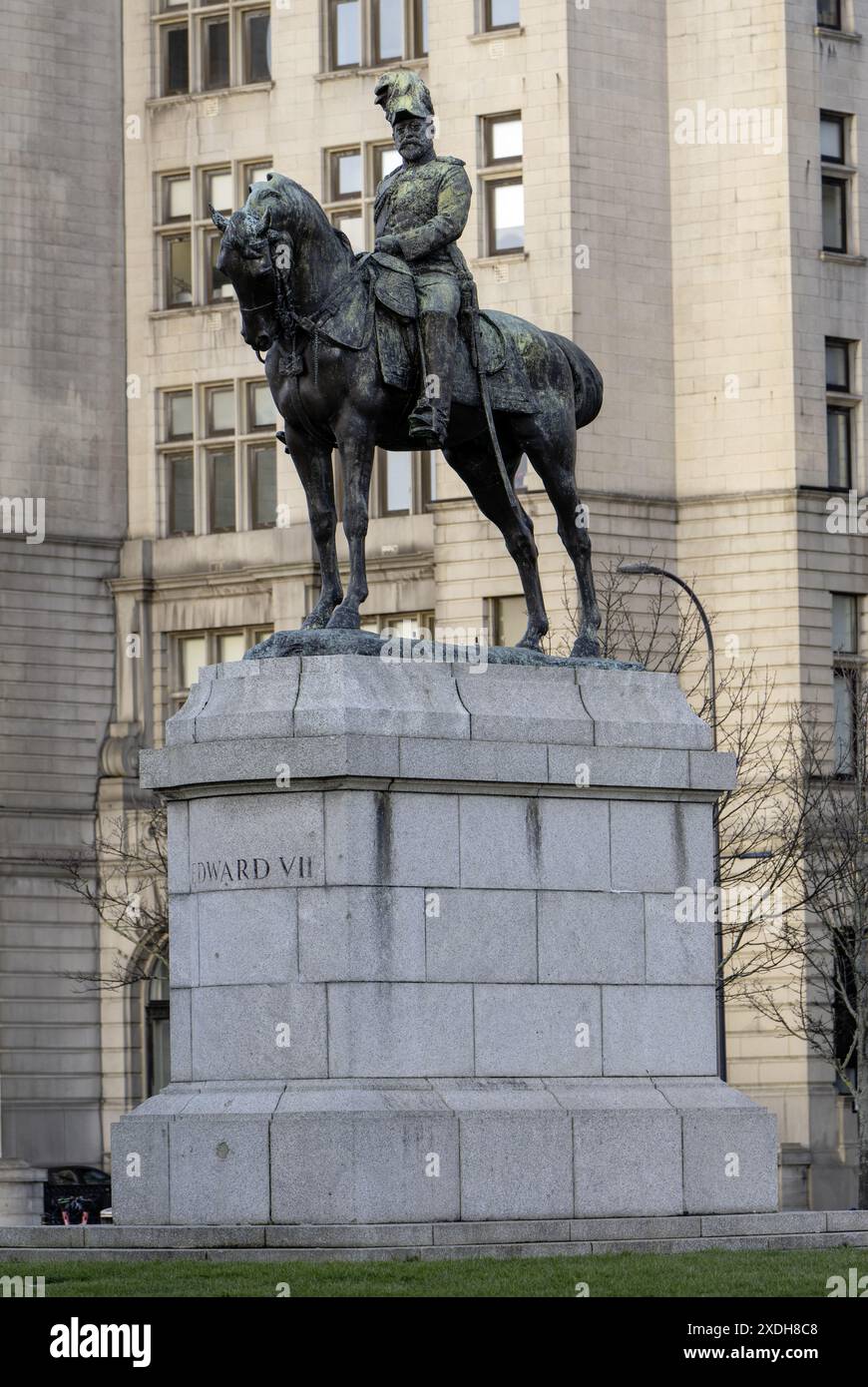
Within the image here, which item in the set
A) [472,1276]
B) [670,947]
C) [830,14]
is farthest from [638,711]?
[830,14]

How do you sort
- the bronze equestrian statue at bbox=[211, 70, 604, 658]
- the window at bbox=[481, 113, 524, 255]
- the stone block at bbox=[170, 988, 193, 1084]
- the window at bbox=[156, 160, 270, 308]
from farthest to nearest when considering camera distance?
the window at bbox=[156, 160, 270, 308] < the window at bbox=[481, 113, 524, 255] < the bronze equestrian statue at bbox=[211, 70, 604, 658] < the stone block at bbox=[170, 988, 193, 1084]

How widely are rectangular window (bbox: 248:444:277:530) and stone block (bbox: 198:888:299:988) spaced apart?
45.3 metres

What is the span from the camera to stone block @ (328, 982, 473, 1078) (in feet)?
83.6

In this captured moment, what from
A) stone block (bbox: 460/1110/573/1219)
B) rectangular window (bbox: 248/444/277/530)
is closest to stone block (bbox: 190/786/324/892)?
stone block (bbox: 460/1110/573/1219)

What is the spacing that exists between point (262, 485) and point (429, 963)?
46535 millimetres

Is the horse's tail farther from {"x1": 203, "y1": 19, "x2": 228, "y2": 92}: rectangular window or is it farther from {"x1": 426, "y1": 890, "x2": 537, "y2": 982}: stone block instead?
{"x1": 203, "y1": 19, "x2": 228, "y2": 92}: rectangular window

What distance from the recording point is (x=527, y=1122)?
2581 cm

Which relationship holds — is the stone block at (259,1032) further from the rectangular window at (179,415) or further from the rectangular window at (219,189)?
the rectangular window at (219,189)

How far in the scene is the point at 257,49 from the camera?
72688 millimetres

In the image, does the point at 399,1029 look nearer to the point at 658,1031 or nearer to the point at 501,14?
the point at 658,1031

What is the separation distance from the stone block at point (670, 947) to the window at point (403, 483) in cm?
4127

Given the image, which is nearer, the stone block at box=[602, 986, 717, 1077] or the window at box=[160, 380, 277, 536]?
the stone block at box=[602, 986, 717, 1077]

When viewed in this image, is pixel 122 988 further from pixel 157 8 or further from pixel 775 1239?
pixel 775 1239
